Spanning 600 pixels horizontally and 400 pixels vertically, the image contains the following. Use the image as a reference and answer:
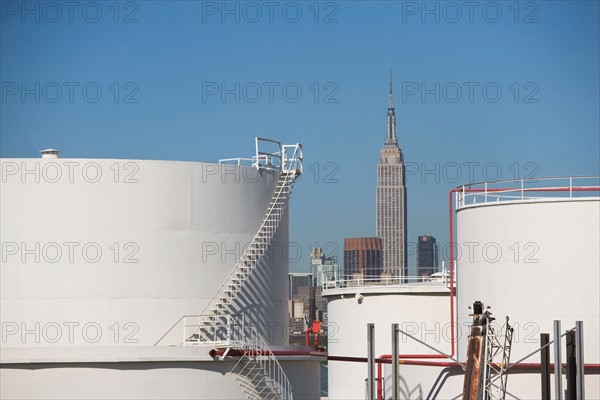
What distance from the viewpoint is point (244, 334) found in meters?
31.4

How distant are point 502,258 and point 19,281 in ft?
40.0

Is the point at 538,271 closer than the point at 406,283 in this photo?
Yes

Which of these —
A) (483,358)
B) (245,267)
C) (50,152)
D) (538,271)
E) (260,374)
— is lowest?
(260,374)

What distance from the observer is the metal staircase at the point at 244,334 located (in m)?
30.4

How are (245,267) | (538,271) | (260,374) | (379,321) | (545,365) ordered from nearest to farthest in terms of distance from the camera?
(545,365)
(538,271)
(260,374)
(245,267)
(379,321)

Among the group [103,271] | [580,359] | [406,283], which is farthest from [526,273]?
[406,283]

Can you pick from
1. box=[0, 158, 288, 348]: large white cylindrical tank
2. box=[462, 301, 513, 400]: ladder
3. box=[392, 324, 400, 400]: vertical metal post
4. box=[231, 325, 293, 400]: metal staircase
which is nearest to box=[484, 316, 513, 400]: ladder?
box=[462, 301, 513, 400]: ladder

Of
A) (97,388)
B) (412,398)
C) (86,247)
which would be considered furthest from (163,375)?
(412,398)

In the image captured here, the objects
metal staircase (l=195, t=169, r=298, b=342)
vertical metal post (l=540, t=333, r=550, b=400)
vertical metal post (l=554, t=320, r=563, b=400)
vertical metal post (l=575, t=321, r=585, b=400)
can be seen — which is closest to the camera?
vertical metal post (l=554, t=320, r=563, b=400)

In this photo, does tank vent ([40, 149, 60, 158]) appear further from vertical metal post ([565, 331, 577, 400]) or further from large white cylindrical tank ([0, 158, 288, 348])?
vertical metal post ([565, 331, 577, 400])

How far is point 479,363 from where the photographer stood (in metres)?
27.1

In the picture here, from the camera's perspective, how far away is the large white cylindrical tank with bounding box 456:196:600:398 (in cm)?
2795

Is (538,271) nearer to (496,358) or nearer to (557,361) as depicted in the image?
(496,358)

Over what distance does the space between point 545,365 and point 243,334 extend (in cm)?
851
